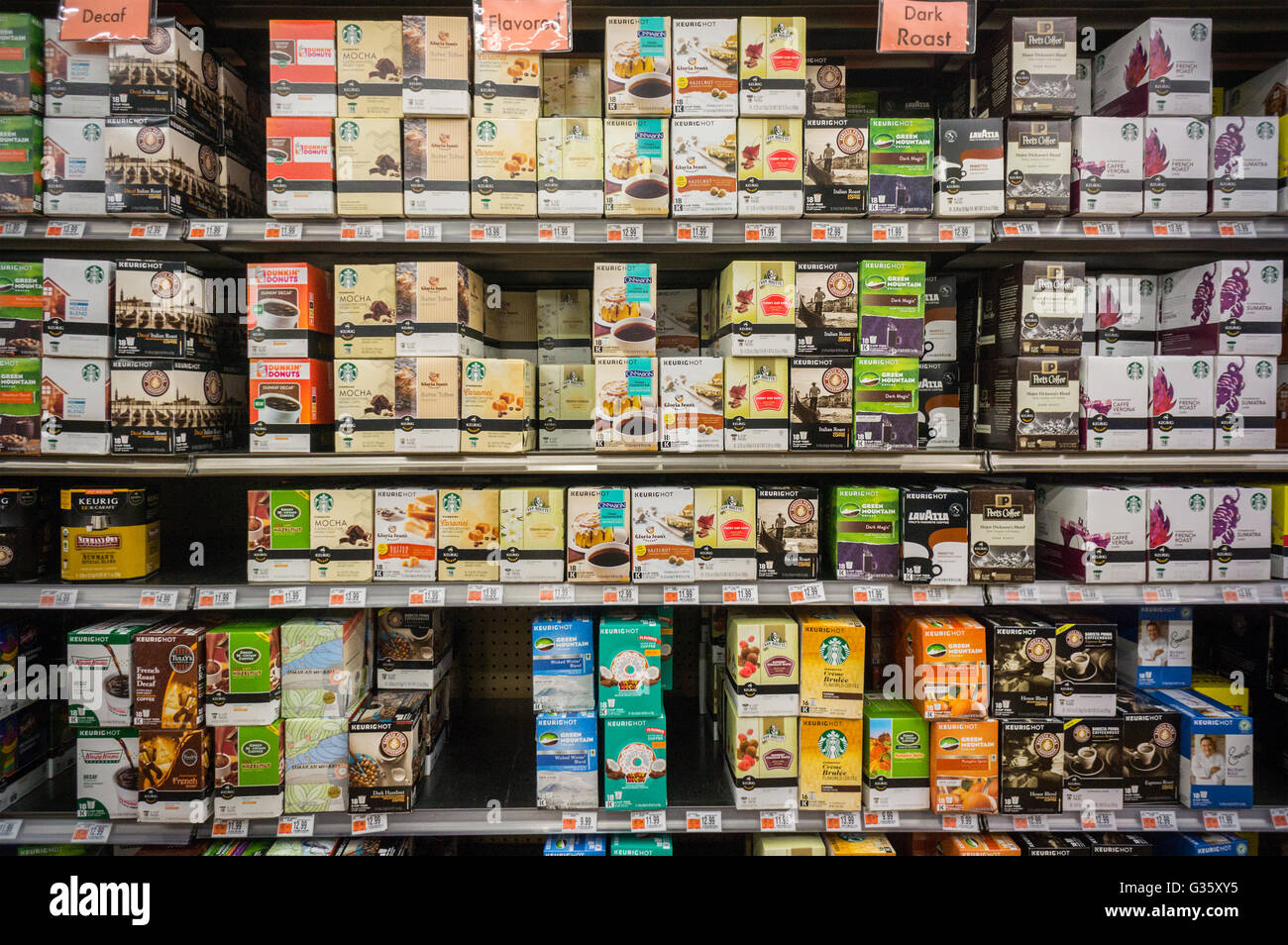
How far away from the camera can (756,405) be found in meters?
2.08

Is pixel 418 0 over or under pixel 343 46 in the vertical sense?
over

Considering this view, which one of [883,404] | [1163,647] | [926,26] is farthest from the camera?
[1163,647]

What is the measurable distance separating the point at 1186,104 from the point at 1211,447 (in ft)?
3.89

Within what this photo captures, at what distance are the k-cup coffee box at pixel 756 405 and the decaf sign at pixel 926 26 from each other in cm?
108

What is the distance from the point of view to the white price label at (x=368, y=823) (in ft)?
6.63

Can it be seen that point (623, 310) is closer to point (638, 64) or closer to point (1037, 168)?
point (638, 64)

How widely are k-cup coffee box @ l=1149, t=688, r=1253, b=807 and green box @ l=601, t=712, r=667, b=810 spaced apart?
69.8 inches

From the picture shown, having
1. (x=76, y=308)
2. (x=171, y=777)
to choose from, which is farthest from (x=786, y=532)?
(x=76, y=308)

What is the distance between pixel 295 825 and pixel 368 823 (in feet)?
0.78

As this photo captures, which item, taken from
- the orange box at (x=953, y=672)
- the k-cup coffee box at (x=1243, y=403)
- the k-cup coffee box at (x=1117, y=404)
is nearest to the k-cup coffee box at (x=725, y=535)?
the orange box at (x=953, y=672)
